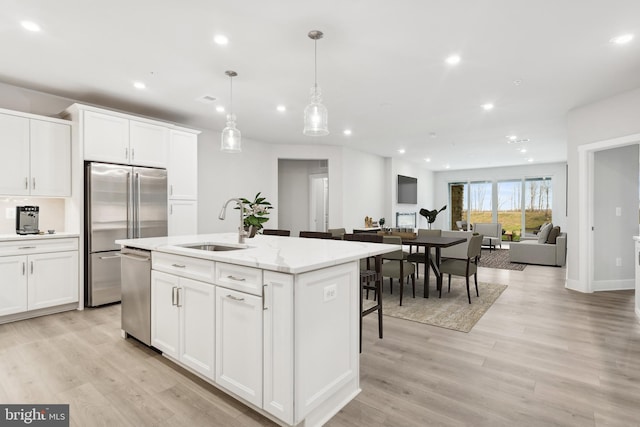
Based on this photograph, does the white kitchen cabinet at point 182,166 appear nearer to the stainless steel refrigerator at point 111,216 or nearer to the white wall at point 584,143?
the stainless steel refrigerator at point 111,216

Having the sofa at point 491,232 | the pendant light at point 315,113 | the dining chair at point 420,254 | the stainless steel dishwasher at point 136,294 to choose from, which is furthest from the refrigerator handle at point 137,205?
the sofa at point 491,232

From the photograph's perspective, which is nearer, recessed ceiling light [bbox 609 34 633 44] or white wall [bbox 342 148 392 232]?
recessed ceiling light [bbox 609 34 633 44]

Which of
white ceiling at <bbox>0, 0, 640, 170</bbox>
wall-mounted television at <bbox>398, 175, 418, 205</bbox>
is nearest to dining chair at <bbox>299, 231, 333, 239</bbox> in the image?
white ceiling at <bbox>0, 0, 640, 170</bbox>

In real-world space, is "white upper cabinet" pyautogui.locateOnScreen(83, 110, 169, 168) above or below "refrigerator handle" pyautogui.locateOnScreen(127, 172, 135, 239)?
above

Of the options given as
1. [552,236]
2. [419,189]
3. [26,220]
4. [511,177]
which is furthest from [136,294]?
[511,177]

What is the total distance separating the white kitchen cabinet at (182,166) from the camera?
190 inches

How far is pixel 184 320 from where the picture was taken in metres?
2.33

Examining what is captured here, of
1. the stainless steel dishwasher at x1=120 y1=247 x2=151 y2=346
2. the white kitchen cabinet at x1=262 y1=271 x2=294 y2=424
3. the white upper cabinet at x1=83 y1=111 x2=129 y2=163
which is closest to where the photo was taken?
the white kitchen cabinet at x1=262 y1=271 x2=294 y2=424

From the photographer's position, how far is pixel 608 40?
2.87m

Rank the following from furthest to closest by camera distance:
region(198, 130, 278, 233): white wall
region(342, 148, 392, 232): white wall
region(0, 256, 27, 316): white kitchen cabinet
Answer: region(342, 148, 392, 232): white wall
region(198, 130, 278, 233): white wall
region(0, 256, 27, 316): white kitchen cabinet

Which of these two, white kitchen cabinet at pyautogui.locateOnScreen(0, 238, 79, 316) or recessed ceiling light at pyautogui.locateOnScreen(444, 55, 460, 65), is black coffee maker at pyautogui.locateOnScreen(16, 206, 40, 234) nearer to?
white kitchen cabinet at pyautogui.locateOnScreen(0, 238, 79, 316)

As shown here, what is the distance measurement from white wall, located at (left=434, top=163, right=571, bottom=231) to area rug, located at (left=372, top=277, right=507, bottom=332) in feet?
24.1

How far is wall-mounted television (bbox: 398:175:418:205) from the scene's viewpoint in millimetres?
9891

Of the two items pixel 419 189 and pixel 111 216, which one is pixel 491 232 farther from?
pixel 111 216
